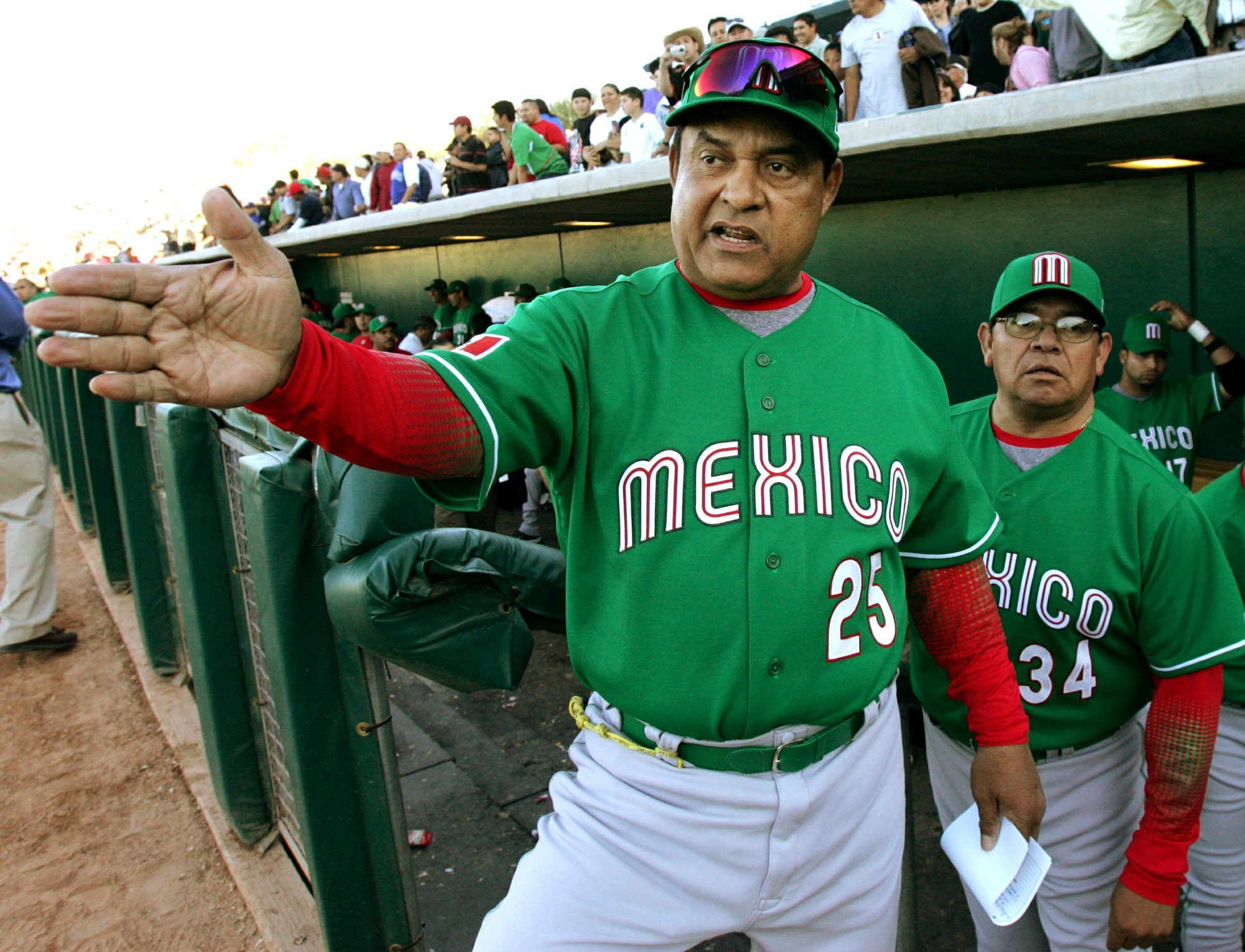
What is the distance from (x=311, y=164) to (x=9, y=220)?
16218 millimetres

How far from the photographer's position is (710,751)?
151 centimetres

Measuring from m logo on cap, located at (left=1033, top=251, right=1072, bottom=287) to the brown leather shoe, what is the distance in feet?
17.5

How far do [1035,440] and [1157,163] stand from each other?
137 inches

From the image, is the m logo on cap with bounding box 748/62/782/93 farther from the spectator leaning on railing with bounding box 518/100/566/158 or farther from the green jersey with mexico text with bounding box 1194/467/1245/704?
the spectator leaning on railing with bounding box 518/100/566/158

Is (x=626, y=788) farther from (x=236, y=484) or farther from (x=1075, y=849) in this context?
(x=236, y=484)

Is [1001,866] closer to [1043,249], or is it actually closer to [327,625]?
[327,625]

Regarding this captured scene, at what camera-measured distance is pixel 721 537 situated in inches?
57.2

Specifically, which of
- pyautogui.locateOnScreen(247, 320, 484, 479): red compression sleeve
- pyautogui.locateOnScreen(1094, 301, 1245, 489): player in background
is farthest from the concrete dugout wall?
pyautogui.locateOnScreen(247, 320, 484, 479): red compression sleeve

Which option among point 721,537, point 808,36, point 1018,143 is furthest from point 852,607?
point 808,36

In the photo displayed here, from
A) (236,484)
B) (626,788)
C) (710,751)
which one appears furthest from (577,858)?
(236,484)

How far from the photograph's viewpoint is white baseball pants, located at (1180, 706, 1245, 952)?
7.41 feet

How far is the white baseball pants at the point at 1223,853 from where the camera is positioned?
226 cm

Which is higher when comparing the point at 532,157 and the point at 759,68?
the point at 532,157

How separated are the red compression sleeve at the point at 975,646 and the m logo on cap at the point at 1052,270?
0.79m
